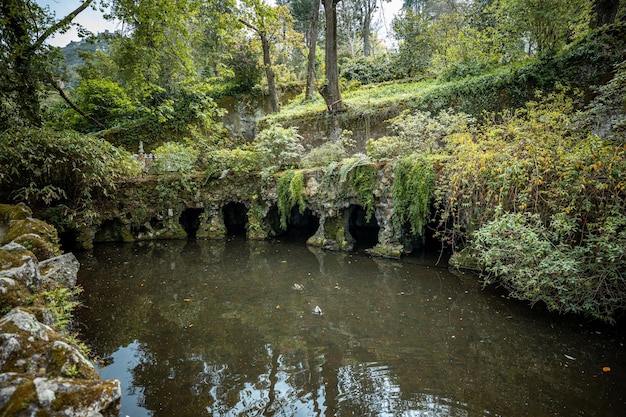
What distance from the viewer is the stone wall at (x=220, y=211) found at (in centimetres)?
1081

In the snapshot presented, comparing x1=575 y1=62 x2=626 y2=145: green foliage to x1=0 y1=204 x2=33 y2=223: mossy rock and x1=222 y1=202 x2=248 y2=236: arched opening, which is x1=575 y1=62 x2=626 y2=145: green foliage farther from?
x1=222 y1=202 x2=248 y2=236: arched opening

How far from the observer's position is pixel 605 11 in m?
10.4

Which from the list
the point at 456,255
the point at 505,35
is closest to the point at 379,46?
the point at 505,35

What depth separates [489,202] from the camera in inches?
252

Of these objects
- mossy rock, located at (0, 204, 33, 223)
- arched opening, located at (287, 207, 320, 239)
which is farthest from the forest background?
mossy rock, located at (0, 204, 33, 223)

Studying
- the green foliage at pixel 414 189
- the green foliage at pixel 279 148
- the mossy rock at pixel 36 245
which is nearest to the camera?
the mossy rock at pixel 36 245

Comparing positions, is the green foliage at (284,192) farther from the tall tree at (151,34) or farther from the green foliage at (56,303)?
the green foliage at (56,303)

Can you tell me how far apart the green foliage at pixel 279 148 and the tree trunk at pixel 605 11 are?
10676 mm

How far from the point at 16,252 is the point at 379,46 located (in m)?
39.9

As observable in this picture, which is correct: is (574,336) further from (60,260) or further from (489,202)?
(60,260)

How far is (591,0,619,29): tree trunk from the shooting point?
10.3m

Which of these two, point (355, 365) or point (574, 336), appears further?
point (574, 336)

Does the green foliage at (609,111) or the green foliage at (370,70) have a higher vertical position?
the green foliage at (370,70)

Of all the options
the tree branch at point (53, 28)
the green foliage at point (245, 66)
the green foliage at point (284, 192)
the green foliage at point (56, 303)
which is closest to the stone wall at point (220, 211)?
the green foliage at point (284, 192)
